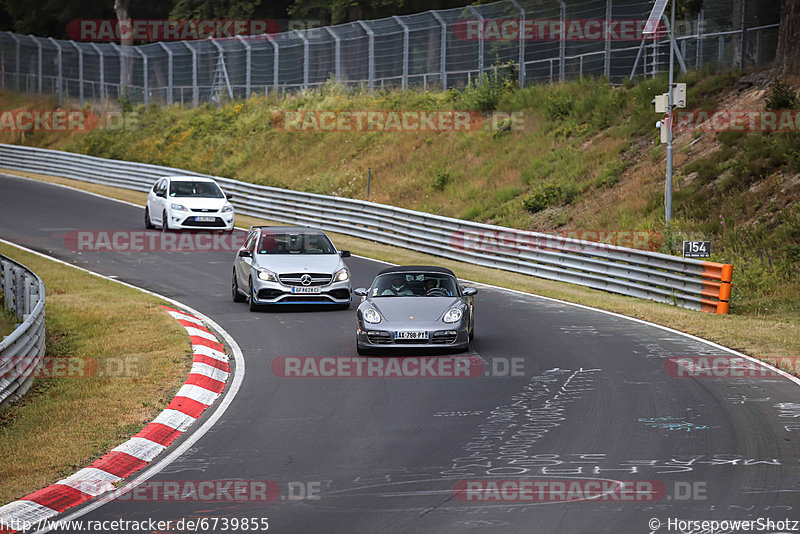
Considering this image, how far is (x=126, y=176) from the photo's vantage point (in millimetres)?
44375

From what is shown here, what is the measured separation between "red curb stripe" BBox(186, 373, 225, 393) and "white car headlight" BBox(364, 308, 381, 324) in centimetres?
262

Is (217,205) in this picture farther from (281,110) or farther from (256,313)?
(281,110)

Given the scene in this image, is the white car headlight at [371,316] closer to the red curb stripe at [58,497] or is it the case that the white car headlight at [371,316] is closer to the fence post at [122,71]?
the red curb stripe at [58,497]

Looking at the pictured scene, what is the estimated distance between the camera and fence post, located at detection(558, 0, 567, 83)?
3756 centimetres

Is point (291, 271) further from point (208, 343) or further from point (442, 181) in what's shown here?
point (442, 181)

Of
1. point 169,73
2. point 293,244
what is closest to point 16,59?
point 169,73

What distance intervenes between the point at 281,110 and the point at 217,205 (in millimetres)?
19321

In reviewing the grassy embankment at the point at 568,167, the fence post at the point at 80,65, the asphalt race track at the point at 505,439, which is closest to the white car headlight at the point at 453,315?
the asphalt race track at the point at 505,439

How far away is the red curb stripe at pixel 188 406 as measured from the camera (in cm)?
1199

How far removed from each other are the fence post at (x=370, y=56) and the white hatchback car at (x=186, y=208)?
15.7 metres

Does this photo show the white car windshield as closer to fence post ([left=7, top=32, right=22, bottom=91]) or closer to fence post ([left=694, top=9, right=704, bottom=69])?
fence post ([left=694, top=9, right=704, bottom=69])

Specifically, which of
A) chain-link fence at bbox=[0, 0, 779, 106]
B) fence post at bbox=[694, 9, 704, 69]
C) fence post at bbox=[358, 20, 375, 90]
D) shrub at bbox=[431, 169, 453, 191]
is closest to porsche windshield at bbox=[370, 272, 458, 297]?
chain-link fence at bbox=[0, 0, 779, 106]

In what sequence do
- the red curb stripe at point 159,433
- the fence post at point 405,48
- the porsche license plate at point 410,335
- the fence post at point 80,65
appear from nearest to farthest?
the red curb stripe at point 159,433, the porsche license plate at point 410,335, the fence post at point 405,48, the fence post at point 80,65

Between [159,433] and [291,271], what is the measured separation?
8.58 metres
